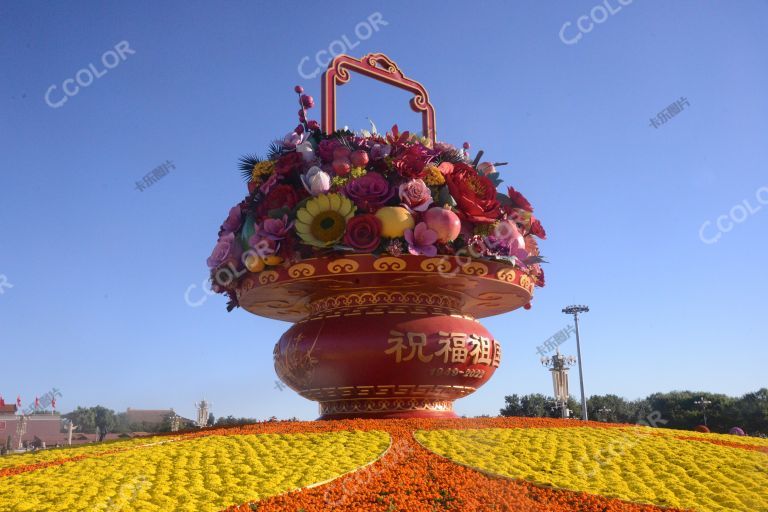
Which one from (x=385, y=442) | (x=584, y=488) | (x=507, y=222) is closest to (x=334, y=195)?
(x=507, y=222)

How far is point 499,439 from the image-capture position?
6.60 meters

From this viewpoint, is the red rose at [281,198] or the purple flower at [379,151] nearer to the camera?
the red rose at [281,198]

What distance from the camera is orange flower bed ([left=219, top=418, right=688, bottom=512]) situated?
4375 mm

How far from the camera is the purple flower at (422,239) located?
7855 mm

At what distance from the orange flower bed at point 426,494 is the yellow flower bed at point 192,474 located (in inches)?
7.4

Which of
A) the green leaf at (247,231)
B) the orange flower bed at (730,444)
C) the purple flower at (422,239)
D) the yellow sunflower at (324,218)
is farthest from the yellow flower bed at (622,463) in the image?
the green leaf at (247,231)

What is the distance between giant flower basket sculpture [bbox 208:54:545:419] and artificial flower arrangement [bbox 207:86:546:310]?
17mm

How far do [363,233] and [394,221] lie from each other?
0.41 meters

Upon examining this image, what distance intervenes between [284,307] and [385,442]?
443cm

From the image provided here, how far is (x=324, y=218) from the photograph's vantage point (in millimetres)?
8062

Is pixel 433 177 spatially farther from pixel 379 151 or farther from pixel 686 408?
pixel 686 408

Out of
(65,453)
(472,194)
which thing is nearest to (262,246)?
(472,194)

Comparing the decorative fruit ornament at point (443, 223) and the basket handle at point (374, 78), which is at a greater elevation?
the basket handle at point (374, 78)

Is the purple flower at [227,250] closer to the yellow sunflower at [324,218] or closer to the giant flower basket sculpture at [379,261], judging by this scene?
the giant flower basket sculpture at [379,261]
